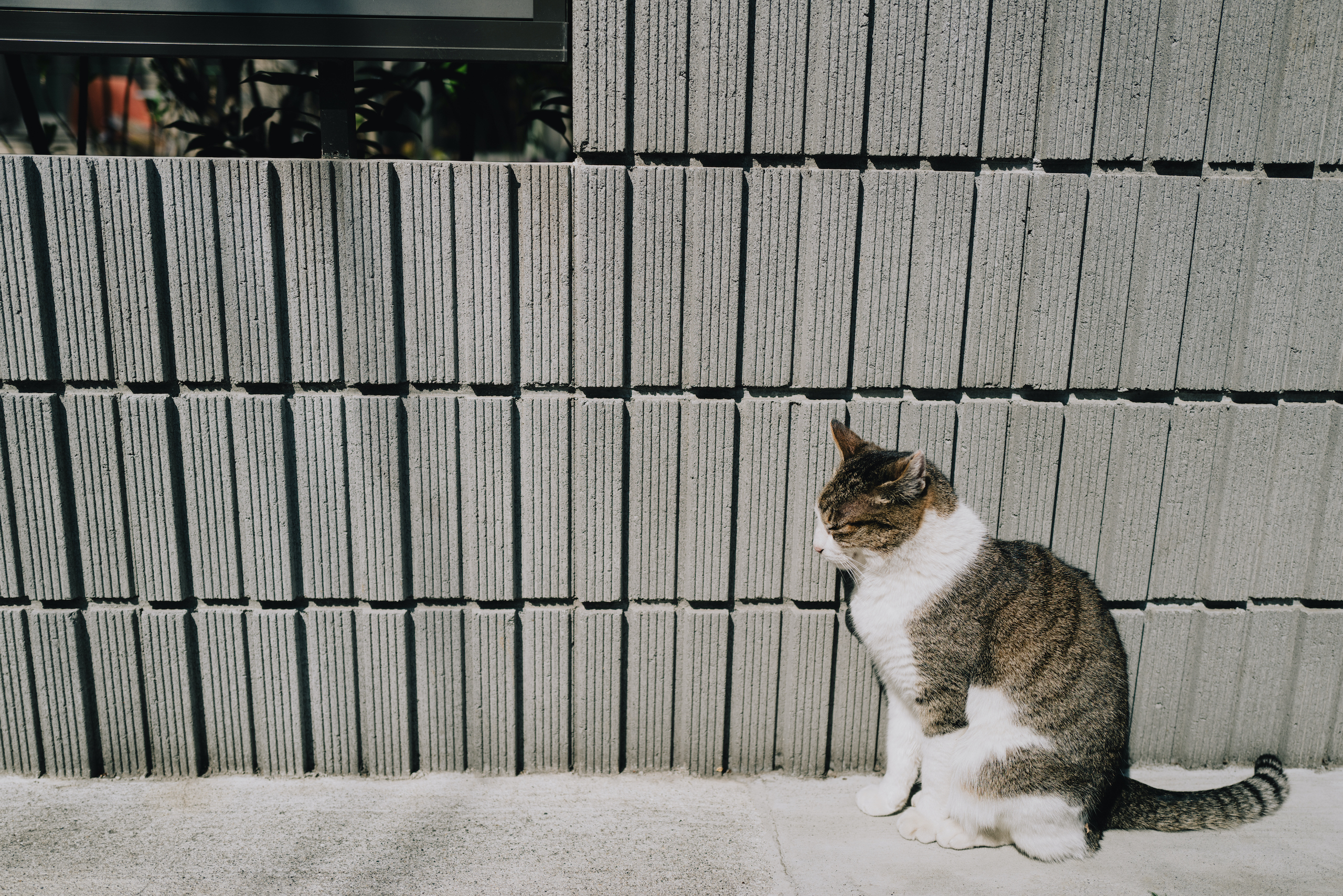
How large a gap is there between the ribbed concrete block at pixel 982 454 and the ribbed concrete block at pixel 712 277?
821 mm

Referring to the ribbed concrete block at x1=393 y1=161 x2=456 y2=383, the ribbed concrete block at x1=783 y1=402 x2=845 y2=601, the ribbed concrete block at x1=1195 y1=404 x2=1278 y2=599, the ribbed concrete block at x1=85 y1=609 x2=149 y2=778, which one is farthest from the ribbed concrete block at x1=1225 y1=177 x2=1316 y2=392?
the ribbed concrete block at x1=85 y1=609 x2=149 y2=778

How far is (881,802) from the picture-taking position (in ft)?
8.78

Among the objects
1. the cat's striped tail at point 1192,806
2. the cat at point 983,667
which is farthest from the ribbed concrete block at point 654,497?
the cat's striped tail at point 1192,806

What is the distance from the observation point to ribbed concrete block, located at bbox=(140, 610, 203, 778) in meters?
2.76

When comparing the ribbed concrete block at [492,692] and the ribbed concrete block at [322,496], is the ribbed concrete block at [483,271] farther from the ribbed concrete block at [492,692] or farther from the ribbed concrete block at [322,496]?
the ribbed concrete block at [492,692]

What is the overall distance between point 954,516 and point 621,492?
1083mm

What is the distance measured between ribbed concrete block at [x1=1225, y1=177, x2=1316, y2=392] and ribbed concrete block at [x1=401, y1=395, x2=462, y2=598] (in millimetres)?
2699

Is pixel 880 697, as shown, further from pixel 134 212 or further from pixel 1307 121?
pixel 134 212

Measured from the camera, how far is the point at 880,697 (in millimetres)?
2887

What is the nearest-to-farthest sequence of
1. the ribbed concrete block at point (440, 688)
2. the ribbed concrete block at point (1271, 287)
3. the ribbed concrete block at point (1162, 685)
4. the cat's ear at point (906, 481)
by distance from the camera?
the cat's ear at point (906, 481) → the ribbed concrete block at point (1271, 287) → the ribbed concrete block at point (440, 688) → the ribbed concrete block at point (1162, 685)

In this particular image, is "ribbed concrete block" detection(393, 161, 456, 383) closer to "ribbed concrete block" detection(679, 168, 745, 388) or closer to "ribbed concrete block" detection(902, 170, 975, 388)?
"ribbed concrete block" detection(679, 168, 745, 388)

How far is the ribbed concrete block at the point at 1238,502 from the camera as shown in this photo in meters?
2.80

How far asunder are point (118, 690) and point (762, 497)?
234cm

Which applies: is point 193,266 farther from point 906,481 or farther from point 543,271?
point 906,481
